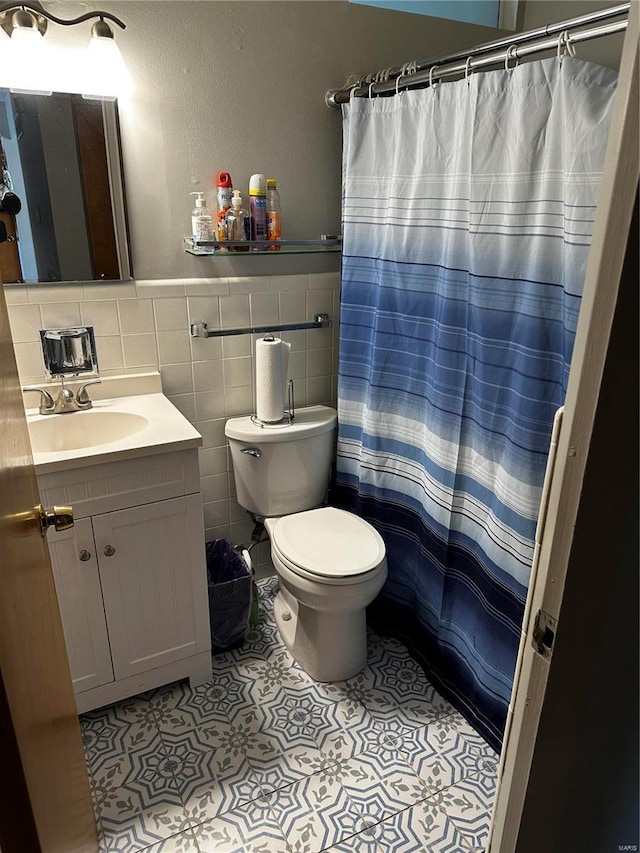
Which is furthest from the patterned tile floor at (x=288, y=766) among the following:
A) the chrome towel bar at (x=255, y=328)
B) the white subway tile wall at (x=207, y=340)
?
the chrome towel bar at (x=255, y=328)

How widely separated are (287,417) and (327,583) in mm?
647

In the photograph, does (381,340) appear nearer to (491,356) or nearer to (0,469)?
(491,356)

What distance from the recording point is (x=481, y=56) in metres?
1.54

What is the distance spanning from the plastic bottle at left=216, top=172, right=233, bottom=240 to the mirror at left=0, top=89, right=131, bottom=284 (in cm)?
30

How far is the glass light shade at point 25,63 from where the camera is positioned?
157 centimetres

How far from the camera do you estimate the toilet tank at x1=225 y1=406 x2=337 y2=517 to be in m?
2.05

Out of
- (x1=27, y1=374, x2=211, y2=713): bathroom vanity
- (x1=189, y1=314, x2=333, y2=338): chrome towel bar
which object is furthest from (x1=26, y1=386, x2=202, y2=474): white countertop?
(x1=189, y1=314, x2=333, y2=338): chrome towel bar

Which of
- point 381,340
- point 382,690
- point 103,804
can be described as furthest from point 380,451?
point 103,804

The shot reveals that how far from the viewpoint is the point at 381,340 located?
1959 millimetres

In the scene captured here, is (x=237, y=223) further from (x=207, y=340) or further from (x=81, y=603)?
(x=81, y=603)

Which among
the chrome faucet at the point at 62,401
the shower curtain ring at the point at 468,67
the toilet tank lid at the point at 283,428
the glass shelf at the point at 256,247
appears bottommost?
the toilet tank lid at the point at 283,428

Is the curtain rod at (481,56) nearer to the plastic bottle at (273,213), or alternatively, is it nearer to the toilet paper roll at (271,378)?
the plastic bottle at (273,213)

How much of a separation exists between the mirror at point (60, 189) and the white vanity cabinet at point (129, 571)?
26.4 inches

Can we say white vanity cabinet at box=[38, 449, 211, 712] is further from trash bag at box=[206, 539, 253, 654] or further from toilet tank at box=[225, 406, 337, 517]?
toilet tank at box=[225, 406, 337, 517]
